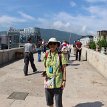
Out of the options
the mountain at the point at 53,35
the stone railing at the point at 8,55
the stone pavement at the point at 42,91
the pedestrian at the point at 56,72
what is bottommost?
the stone pavement at the point at 42,91

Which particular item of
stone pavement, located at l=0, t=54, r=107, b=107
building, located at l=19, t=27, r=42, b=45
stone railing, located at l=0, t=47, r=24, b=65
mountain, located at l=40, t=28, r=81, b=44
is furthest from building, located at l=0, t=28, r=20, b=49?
stone pavement, located at l=0, t=54, r=107, b=107

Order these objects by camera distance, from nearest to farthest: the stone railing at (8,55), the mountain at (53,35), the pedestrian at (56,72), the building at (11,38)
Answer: the pedestrian at (56,72)
the stone railing at (8,55)
the building at (11,38)
the mountain at (53,35)

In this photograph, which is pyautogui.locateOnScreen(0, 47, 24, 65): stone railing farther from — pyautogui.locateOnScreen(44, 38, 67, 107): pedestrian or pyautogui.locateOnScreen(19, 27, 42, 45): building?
pyautogui.locateOnScreen(19, 27, 42, 45): building

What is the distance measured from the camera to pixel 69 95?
8875 mm

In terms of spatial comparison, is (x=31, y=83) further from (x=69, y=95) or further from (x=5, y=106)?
(x=5, y=106)

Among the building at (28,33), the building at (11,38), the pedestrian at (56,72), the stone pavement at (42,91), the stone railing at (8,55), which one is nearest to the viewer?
the pedestrian at (56,72)

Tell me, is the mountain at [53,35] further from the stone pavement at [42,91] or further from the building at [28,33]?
the stone pavement at [42,91]

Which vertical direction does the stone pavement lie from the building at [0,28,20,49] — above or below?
below

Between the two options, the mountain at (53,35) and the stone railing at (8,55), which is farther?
the mountain at (53,35)

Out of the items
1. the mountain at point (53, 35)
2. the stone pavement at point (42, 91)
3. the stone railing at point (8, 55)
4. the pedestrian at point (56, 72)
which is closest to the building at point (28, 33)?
the mountain at point (53, 35)

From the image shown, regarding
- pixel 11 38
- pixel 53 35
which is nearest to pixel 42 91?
pixel 53 35

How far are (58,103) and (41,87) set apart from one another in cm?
424

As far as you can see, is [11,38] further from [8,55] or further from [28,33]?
[8,55]

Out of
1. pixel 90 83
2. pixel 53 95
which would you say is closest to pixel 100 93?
pixel 90 83
